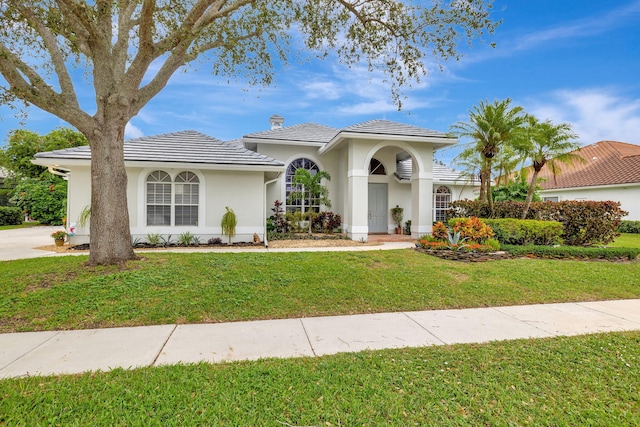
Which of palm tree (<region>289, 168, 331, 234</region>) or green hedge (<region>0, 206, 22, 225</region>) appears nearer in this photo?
palm tree (<region>289, 168, 331, 234</region>)

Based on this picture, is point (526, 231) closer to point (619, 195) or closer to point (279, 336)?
point (279, 336)

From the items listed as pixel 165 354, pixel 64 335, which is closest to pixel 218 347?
pixel 165 354

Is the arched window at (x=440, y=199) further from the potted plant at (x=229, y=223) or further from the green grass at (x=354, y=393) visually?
the green grass at (x=354, y=393)

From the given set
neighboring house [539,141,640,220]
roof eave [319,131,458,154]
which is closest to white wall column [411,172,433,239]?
roof eave [319,131,458,154]

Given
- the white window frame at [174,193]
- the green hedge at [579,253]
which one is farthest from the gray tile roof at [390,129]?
the white window frame at [174,193]

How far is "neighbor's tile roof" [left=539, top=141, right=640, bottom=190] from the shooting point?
21141 mm

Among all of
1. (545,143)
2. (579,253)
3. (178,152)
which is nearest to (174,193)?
(178,152)

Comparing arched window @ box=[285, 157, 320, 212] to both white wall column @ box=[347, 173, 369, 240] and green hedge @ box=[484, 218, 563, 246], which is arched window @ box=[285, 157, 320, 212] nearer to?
white wall column @ box=[347, 173, 369, 240]

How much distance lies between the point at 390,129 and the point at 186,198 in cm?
933

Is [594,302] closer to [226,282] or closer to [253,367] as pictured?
[253,367]

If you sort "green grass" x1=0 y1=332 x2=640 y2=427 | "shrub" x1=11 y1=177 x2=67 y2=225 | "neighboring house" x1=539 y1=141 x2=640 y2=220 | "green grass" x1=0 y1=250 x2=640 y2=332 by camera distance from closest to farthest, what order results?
"green grass" x1=0 y1=332 x2=640 y2=427 < "green grass" x1=0 y1=250 x2=640 y2=332 < "neighboring house" x1=539 y1=141 x2=640 y2=220 < "shrub" x1=11 y1=177 x2=67 y2=225

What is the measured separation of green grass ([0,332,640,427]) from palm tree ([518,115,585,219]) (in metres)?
11.5

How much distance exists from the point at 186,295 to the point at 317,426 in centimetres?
409

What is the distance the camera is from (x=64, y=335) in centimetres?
432
